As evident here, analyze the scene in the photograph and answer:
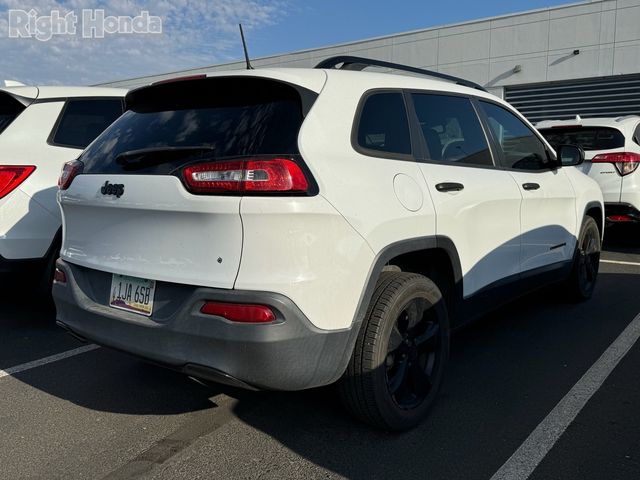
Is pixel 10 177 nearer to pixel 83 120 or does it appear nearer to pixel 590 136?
pixel 83 120

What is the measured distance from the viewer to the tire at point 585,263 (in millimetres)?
5094

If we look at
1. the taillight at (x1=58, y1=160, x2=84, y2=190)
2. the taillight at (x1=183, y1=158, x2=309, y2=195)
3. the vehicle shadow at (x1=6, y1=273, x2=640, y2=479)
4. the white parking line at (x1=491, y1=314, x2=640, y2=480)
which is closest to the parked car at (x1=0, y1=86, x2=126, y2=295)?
the vehicle shadow at (x1=6, y1=273, x2=640, y2=479)

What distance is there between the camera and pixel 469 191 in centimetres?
334

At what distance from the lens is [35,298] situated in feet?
18.0

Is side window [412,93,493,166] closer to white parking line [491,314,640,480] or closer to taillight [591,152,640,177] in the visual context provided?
white parking line [491,314,640,480]

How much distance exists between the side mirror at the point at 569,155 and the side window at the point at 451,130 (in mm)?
1117

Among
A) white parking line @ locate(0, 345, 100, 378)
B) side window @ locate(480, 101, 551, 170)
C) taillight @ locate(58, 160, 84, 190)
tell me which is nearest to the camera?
taillight @ locate(58, 160, 84, 190)

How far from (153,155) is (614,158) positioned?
6548 mm

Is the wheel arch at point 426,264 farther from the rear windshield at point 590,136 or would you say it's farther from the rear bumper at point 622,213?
the rear bumper at point 622,213

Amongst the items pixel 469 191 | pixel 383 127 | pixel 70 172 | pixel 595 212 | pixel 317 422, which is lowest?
pixel 317 422

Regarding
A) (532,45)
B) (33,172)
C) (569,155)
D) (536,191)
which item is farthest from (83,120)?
(532,45)

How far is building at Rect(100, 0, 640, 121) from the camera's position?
627 inches

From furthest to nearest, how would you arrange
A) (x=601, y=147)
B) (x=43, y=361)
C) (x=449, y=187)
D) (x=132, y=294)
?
1. (x=601, y=147)
2. (x=43, y=361)
3. (x=449, y=187)
4. (x=132, y=294)

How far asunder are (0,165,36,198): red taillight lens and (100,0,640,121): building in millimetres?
16148
